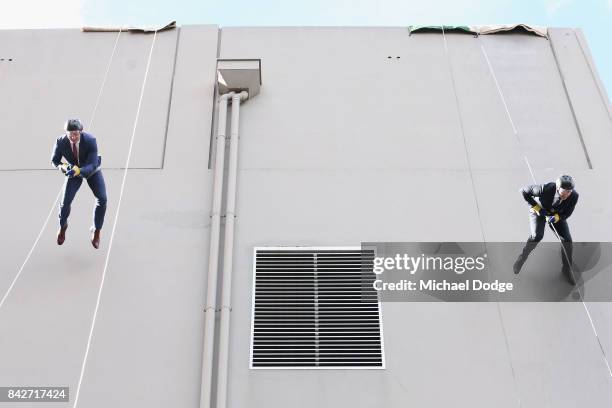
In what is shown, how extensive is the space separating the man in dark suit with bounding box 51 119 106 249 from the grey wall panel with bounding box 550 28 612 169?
5.06m

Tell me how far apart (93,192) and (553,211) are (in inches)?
165

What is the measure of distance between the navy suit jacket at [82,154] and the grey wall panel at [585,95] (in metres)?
5.09

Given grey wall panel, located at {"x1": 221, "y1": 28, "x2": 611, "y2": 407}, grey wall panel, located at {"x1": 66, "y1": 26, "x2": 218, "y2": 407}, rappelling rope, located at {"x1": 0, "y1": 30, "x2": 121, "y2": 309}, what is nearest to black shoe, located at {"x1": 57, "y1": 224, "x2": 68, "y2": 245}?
rappelling rope, located at {"x1": 0, "y1": 30, "x2": 121, "y2": 309}

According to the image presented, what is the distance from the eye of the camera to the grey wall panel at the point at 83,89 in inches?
297

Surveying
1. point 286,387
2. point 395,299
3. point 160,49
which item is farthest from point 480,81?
point 286,387

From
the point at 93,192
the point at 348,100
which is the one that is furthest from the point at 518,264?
the point at 93,192

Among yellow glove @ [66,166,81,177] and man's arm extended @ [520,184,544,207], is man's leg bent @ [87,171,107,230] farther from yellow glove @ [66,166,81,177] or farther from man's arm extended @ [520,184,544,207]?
man's arm extended @ [520,184,544,207]

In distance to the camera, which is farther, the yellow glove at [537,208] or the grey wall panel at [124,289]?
the yellow glove at [537,208]

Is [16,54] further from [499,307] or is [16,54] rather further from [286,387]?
[499,307]

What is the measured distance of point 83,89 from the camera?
809 centimetres

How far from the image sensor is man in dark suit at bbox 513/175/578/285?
6.27 meters

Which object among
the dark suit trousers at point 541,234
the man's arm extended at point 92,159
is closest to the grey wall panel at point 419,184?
the dark suit trousers at point 541,234

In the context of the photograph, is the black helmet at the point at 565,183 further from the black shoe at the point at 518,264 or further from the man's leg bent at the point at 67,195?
the man's leg bent at the point at 67,195

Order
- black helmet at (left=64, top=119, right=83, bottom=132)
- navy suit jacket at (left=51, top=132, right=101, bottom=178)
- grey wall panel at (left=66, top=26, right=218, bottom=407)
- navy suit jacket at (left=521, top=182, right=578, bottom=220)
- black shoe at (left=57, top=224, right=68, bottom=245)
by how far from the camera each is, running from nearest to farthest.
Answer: grey wall panel at (left=66, top=26, right=218, bottom=407), black helmet at (left=64, top=119, right=83, bottom=132), navy suit jacket at (left=51, top=132, right=101, bottom=178), navy suit jacket at (left=521, top=182, right=578, bottom=220), black shoe at (left=57, top=224, right=68, bottom=245)
